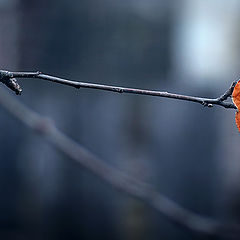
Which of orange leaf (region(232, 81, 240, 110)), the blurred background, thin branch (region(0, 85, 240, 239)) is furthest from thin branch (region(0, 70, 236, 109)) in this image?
the blurred background

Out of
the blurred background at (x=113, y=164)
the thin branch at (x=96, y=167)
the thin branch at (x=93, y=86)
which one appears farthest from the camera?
the blurred background at (x=113, y=164)

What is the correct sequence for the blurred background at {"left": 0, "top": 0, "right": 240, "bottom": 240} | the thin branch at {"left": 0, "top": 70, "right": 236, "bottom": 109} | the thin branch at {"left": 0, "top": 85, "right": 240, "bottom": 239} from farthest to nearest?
the blurred background at {"left": 0, "top": 0, "right": 240, "bottom": 240}
the thin branch at {"left": 0, "top": 85, "right": 240, "bottom": 239}
the thin branch at {"left": 0, "top": 70, "right": 236, "bottom": 109}

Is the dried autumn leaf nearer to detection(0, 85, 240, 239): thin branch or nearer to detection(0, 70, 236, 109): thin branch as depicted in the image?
detection(0, 70, 236, 109): thin branch

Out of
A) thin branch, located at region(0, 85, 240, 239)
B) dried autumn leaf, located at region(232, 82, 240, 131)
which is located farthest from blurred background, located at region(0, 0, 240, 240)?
dried autumn leaf, located at region(232, 82, 240, 131)

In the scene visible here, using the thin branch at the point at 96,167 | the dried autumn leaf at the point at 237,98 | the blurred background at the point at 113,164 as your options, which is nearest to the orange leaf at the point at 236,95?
the dried autumn leaf at the point at 237,98

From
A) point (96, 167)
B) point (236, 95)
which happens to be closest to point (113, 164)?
point (96, 167)

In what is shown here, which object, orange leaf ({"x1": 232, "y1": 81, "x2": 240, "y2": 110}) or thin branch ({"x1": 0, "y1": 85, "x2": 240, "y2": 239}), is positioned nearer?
orange leaf ({"x1": 232, "y1": 81, "x2": 240, "y2": 110})

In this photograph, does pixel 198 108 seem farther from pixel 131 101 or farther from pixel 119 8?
pixel 119 8

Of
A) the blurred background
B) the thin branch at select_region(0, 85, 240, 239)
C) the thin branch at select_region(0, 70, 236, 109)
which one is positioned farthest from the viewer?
the blurred background

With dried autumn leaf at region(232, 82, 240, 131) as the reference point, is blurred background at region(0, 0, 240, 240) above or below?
below

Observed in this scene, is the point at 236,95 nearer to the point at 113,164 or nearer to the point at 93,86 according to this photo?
the point at 93,86

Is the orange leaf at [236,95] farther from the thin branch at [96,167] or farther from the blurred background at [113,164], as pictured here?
the blurred background at [113,164]

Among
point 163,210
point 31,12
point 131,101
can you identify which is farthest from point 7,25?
point 163,210
